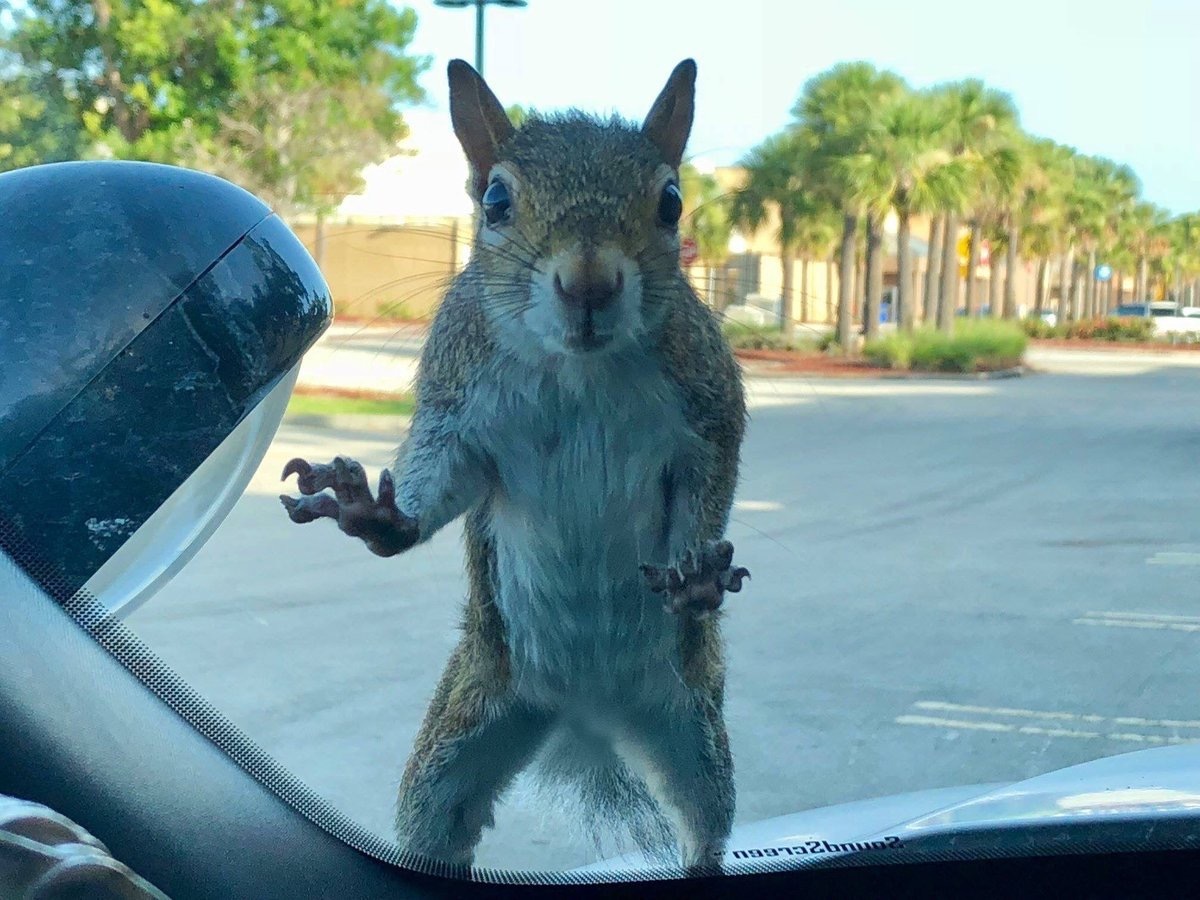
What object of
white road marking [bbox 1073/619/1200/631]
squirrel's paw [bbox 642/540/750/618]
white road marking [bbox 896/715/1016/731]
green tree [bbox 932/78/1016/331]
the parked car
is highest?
green tree [bbox 932/78/1016/331]

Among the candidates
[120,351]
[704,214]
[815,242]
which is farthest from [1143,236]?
[120,351]

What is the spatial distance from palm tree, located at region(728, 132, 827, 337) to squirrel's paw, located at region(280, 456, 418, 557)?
1.65ft

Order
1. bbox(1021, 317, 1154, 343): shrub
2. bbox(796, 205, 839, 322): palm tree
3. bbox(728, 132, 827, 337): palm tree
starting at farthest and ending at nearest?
bbox(1021, 317, 1154, 343): shrub, bbox(796, 205, 839, 322): palm tree, bbox(728, 132, 827, 337): palm tree

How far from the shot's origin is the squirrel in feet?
4.71

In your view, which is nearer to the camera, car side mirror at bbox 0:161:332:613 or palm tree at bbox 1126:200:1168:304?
car side mirror at bbox 0:161:332:613

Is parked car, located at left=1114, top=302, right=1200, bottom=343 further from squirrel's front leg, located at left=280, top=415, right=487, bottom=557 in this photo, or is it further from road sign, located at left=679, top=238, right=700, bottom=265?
squirrel's front leg, located at left=280, top=415, right=487, bottom=557

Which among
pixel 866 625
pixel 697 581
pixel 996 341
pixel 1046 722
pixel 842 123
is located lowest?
pixel 866 625

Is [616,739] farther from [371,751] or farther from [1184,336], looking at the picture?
[1184,336]

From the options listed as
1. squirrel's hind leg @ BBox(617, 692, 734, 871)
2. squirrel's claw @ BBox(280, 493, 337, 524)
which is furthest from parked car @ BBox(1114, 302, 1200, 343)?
squirrel's claw @ BBox(280, 493, 337, 524)

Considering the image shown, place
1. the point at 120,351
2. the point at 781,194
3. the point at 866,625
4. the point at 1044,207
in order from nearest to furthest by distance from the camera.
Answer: the point at 120,351 < the point at 781,194 < the point at 1044,207 < the point at 866,625

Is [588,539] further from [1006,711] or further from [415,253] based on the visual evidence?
[1006,711]

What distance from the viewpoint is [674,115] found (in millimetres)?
1413

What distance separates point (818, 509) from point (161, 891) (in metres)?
4.64

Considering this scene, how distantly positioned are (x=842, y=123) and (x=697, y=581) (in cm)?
93
